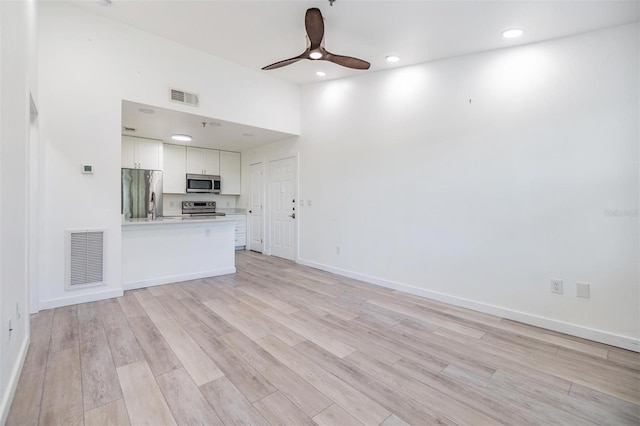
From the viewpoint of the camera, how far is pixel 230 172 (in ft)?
22.8

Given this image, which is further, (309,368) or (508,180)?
(508,180)

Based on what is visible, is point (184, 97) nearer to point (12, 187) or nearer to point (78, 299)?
point (12, 187)

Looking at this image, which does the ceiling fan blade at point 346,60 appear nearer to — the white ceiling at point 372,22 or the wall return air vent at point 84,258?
→ the white ceiling at point 372,22

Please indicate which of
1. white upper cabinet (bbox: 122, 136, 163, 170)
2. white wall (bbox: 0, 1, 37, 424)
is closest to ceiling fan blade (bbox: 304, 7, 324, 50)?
white wall (bbox: 0, 1, 37, 424)

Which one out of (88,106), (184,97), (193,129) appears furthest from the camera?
(193,129)

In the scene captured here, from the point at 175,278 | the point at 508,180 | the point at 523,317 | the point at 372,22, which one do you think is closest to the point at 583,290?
the point at 523,317

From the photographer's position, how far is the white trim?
10.1ft

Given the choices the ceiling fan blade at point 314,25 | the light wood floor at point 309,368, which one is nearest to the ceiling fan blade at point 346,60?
the ceiling fan blade at point 314,25

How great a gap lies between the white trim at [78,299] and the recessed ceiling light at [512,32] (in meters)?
5.01

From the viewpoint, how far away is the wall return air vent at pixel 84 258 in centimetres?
317

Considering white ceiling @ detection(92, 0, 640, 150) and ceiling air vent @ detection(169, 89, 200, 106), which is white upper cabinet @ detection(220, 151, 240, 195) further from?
ceiling air vent @ detection(169, 89, 200, 106)

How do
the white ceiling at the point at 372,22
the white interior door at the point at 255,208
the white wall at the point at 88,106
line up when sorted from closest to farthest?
1. the white ceiling at the point at 372,22
2. the white wall at the point at 88,106
3. the white interior door at the point at 255,208

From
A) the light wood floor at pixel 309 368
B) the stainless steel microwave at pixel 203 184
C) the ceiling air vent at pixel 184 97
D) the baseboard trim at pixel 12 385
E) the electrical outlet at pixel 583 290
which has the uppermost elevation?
the ceiling air vent at pixel 184 97

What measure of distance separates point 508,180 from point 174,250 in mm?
4286
